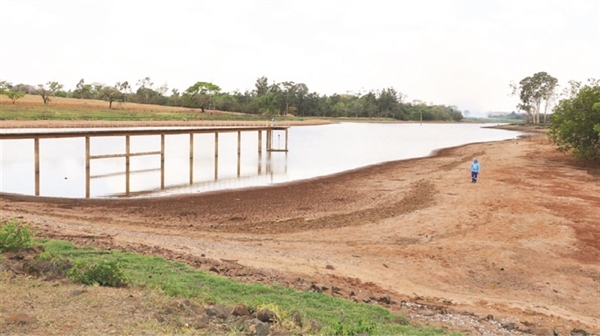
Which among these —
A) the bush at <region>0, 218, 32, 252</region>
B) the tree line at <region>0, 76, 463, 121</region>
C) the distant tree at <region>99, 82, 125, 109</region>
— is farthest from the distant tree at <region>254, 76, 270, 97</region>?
the bush at <region>0, 218, 32, 252</region>

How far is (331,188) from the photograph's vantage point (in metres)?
23.1

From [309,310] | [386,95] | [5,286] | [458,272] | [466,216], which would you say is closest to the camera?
[5,286]

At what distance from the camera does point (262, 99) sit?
116m

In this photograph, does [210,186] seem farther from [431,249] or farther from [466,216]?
[431,249]

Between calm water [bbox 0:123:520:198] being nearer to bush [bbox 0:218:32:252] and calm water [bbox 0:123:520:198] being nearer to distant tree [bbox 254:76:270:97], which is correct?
bush [bbox 0:218:32:252]

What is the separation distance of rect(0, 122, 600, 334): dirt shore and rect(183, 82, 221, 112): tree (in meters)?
88.0

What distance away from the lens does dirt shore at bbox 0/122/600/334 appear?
9430 millimetres

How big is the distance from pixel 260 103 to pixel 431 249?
105m

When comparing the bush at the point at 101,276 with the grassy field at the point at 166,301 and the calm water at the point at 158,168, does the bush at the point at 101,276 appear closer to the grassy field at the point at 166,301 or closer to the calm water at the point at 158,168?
the grassy field at the point at 166,301

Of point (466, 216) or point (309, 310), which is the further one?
point (466, 216)

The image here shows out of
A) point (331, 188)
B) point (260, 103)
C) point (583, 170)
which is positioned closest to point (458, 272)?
point (331, 188)

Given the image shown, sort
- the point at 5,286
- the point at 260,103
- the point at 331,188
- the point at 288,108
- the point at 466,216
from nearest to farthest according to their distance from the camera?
the point at 5,286
the point at 466,216
the point at 331,188
the point at 260,103
the point at 288,108

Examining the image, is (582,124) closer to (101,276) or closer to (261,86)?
(101,276)

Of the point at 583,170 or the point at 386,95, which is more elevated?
the point at 386,95
